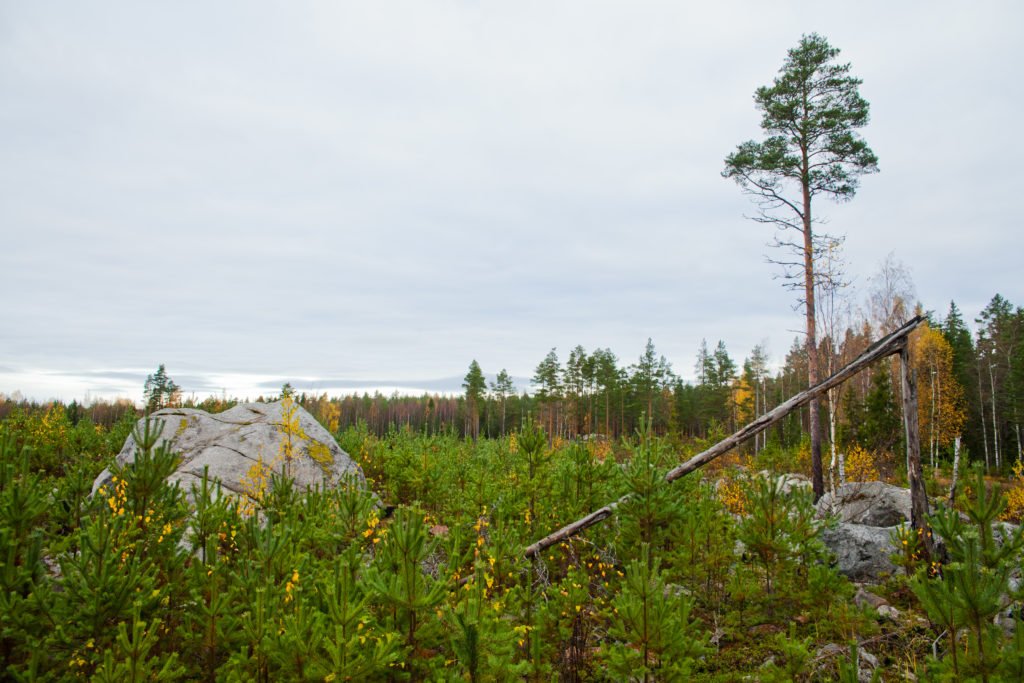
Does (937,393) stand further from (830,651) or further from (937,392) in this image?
(830,651)

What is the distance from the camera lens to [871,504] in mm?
9875

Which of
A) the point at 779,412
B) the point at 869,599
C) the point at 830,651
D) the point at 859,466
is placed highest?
the point at 779,412

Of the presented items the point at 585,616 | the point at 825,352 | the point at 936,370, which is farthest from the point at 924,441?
the point at 585,616

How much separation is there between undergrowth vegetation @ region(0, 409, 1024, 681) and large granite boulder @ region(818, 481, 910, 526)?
3.82 meters

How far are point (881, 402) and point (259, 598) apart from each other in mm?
33553

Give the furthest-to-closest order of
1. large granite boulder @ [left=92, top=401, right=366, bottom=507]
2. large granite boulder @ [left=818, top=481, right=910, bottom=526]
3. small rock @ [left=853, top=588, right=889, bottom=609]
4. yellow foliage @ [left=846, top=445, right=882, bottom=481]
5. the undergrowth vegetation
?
A: yellow foliage @ [left=846, top=445, right=882, bottom=481], large granite boulder @ [left=818, top=481, right=910, bottom=526], large granite boulder @ [left=92, top=401, right=366, bottom=507], small rock @ [left=853, top=588, right=889, bottom=609], the undergrowth vegetation

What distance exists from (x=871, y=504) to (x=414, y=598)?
10.4m

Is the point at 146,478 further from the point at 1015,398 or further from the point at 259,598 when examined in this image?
the point at 1015,398

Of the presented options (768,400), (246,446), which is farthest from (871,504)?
(768,400)

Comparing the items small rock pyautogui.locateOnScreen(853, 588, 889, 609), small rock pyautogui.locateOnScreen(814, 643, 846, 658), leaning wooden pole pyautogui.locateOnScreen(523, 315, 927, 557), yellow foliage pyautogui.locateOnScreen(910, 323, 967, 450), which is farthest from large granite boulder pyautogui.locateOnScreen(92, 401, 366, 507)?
yellow foliage pyautogui.locateOnScreen(910, 323, 967, 450)

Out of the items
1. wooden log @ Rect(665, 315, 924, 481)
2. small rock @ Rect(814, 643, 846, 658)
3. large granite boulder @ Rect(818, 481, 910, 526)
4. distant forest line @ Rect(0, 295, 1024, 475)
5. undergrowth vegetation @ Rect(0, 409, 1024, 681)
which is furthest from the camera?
distant forest line @ Rect(0, 295, 1024, 475)

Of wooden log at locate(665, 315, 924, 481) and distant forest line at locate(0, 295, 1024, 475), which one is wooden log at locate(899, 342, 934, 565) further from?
distant forest line at locate(0, 295, 1024, 475)

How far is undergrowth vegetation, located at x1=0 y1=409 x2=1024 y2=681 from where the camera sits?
310 centimetres

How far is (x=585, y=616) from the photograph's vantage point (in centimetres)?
498
